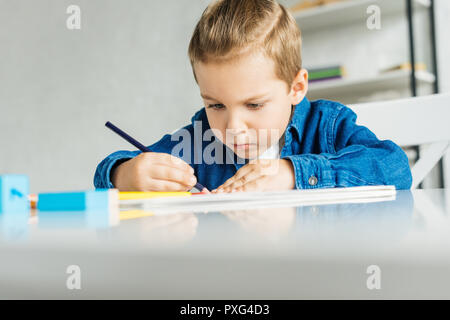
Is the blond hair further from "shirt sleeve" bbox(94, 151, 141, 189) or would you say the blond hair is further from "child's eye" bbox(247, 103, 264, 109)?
"shirt sleeve" bbox(94, 151, 141, 189)

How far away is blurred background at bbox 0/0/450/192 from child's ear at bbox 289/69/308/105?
1.42 meters

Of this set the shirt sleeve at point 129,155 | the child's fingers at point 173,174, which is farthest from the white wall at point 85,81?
the child's fingers at point 173,174

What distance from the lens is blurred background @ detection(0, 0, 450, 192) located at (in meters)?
2.48

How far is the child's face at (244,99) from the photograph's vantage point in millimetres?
904

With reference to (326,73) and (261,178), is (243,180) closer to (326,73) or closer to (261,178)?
(261,178)

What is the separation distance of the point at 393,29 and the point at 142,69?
1.62 meters

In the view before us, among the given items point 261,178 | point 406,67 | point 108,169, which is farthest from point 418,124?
point 406,67

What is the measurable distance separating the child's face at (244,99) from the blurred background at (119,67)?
1.56 m

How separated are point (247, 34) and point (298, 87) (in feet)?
0.64

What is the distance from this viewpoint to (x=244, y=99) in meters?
0.90

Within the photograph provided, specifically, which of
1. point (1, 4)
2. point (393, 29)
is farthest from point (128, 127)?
point (393, 29)

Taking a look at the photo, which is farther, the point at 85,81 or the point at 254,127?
the point at 85,81

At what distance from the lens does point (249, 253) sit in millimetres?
135

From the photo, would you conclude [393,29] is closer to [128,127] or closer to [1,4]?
A: [128,127]
